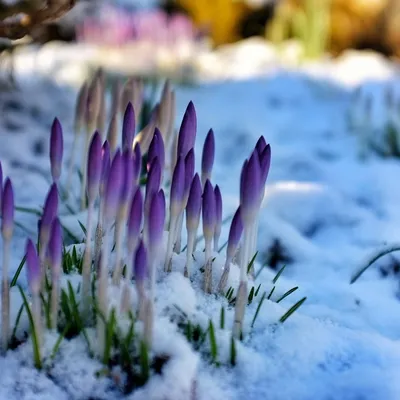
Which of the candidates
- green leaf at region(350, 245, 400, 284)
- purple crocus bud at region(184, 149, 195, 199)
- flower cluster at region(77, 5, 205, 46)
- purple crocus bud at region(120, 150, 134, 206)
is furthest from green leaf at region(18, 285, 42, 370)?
flower cluster at region(77, 5, 205, 46)

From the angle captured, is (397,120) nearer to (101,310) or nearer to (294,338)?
(294,338)

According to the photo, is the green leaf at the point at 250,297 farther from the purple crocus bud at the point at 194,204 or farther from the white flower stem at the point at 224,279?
the purple crocus bud at the point at 194,204

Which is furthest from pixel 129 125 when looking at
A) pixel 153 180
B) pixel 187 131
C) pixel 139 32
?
pixel 139 32

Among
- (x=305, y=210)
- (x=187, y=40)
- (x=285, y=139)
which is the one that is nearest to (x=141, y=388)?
(x=305, y=210)

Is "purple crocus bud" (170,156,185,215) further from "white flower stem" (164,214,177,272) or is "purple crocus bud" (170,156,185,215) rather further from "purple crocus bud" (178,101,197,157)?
"purple crocus bud" (178,101,197,157)

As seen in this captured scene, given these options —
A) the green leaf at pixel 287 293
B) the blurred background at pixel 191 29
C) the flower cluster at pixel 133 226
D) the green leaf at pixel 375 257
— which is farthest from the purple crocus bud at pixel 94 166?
the blurred background at pixel 191 29

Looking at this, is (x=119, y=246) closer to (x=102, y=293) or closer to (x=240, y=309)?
(x=102, y=293)
